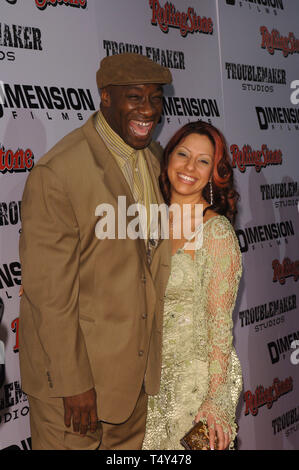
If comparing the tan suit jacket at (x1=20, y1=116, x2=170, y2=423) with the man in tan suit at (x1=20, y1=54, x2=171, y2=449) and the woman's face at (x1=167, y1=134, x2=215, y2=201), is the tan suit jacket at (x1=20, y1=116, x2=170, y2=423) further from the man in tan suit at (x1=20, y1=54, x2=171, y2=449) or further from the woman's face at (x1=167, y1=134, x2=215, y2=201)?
the woman's face at (x1=167, y1=134, x2=215, y2=201)

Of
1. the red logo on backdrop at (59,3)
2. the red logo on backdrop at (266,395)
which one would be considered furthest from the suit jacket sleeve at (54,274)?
the red logo on backdrop at (266,395)

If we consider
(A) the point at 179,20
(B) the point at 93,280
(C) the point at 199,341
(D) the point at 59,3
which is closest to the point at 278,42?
(A) the point at 179,20

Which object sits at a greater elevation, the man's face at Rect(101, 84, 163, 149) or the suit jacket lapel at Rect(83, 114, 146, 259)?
the man's face at Rect(101, 84, 163, 149)

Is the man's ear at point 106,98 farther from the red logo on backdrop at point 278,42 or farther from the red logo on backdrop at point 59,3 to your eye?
the red logo on backdrop at point 278,42

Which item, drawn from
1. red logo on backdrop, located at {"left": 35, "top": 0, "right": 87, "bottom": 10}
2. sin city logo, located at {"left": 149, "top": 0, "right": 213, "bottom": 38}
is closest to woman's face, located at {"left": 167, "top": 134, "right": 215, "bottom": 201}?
red logo on backdrop, located at {"left": 35, "top": 0, "right": 87, "bottom": 10}

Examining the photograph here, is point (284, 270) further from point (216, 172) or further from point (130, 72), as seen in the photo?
point (130, 72)

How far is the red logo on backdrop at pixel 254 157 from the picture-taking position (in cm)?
438

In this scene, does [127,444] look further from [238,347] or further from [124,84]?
[238,347]

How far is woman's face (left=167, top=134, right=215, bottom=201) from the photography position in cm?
277

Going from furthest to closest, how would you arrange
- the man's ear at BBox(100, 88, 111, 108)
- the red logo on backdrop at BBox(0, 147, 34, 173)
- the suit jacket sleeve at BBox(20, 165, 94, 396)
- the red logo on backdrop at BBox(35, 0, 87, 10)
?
the red logo on backdrop at BBox(35, 0, 87, 10) < the red logo on backdrop at BBox(0, 147, 34, 173) < the man's ear at BBox(100, 88, 111, 108) < the suit jacket sleeve at BBox(20, 165, 94, 396)

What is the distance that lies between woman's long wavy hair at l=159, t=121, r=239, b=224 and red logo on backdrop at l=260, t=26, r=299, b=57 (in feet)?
6.89

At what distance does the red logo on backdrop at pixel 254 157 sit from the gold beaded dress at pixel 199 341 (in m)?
1.74

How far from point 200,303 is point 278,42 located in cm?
282

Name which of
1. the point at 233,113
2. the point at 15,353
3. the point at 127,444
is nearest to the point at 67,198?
the point at 15,353
